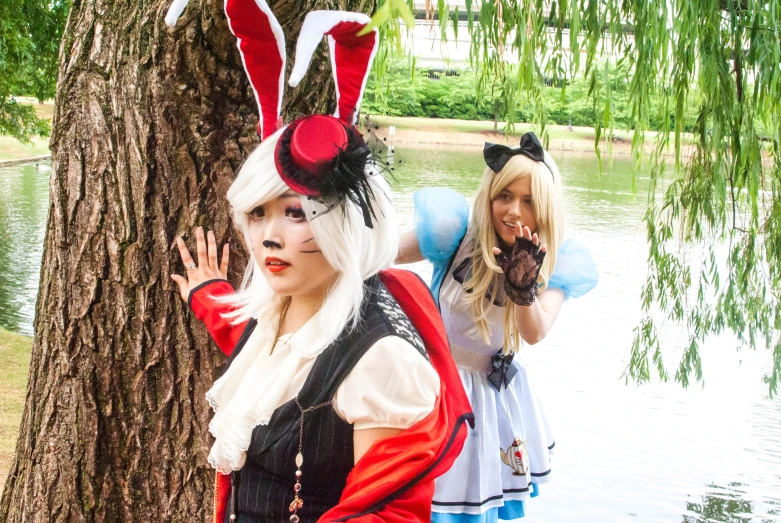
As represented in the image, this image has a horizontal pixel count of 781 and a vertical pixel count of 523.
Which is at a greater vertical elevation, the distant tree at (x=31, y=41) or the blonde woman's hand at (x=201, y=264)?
the distant tree at (x=31, y=41)

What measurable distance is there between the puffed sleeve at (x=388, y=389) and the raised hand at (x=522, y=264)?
0.57 metres

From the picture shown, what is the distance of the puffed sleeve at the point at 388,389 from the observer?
4.55 feet

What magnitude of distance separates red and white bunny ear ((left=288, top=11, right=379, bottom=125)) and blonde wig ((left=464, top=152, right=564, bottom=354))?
794mm

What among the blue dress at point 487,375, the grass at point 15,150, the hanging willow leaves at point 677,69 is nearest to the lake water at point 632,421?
the hanging willow leaves at point 677,69

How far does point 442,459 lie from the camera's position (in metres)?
1.41

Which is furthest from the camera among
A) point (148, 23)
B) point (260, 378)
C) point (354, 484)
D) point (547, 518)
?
point (547, 518)

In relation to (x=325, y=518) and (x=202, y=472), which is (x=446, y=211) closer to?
(x=202, y=472)

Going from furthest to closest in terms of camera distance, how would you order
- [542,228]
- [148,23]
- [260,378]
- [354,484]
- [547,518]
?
[547,518]
[542,228]
[148,23]
[260,378]
[354,484]

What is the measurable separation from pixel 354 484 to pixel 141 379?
799 mm

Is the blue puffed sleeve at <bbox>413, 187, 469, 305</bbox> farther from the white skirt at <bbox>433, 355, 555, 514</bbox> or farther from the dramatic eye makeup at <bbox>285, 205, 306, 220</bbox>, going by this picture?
the dramatic eye makeup at <bbox>285, 205, 306, 220</bbox>

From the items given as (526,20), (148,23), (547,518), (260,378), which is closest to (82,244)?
(148,23)

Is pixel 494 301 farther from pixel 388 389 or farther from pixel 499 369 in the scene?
pixel 388 389

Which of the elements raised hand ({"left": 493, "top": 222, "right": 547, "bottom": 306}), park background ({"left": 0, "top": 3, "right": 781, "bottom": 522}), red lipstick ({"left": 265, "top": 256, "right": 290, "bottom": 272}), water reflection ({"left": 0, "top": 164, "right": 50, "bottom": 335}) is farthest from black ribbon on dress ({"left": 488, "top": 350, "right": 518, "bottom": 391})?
water reflection ({"left": 0, "top": 164, "right": 50, "bottom": 335})

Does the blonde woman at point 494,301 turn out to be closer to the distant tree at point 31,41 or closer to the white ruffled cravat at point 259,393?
the white ruffled cravat at point 259,393
